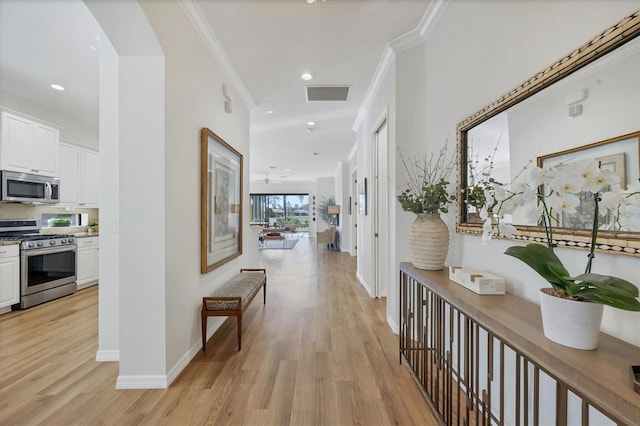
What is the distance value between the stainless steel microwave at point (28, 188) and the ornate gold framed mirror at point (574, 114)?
18.0ft

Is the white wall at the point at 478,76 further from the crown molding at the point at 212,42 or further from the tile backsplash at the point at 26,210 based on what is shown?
the tile backsplash at the point at 26,210

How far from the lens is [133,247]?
1.91 m

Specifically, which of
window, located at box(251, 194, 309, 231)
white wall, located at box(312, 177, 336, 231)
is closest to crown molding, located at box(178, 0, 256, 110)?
white wall, located at box(312, 177, 336, 231)

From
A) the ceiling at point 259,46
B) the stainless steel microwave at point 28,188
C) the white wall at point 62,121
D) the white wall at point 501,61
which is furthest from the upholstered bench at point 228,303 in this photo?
the white wall at point 62,121

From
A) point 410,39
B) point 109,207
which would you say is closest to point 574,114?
point 410,39

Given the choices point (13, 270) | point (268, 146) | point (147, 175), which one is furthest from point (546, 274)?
point (268, 146)

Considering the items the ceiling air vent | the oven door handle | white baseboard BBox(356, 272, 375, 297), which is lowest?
white baseboard BBox(356, 272, 375, 297)

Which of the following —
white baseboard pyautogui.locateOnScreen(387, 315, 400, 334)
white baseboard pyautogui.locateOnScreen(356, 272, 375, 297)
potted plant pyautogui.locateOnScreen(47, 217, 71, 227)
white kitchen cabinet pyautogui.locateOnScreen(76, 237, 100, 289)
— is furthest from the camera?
potted plant pyautogui.locateOnScreen(47, 217, 71, 227)

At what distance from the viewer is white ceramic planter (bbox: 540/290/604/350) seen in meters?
0.81

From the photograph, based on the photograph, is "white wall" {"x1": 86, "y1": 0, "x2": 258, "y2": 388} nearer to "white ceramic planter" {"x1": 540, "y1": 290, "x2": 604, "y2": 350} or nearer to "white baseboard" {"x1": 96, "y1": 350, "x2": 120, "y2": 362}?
"white baseboard" {"x1": 96, "y1": 350, "x2": 120, "y2": 362}

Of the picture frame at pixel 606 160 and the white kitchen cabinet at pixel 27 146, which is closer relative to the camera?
the picture frame at pixel 606 160

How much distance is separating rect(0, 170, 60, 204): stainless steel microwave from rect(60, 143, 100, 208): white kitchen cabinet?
0.22 meters

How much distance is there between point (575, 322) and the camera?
819mm

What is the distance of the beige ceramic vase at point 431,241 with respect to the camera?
75.0 inches
